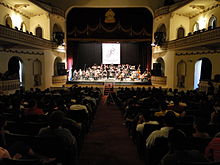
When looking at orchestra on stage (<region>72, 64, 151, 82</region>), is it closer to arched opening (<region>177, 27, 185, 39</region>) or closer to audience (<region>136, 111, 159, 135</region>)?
arched opening (<region>177, 27, 185, 39</region>)

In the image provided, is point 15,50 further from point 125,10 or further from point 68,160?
point 68,160

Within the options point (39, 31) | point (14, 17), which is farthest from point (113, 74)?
point (14, 17)

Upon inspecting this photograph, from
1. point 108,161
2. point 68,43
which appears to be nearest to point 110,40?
point 68,43

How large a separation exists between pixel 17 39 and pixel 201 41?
10.2 meters

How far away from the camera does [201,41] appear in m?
11.9

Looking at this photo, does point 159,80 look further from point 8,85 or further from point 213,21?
point 8,85

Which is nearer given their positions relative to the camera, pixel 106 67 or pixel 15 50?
pixel 15 50

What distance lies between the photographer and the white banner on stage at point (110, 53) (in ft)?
69.2

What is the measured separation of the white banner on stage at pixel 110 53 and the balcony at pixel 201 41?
6274 mm

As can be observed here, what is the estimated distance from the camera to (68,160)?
11.0 ft

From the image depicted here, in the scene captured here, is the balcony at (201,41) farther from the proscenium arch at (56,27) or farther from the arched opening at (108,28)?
the proscenium arch at (56,27)

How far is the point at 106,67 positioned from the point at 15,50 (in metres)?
8.75

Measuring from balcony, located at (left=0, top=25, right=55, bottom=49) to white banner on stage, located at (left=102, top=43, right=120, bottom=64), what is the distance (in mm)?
6302

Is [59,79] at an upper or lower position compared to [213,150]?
upper
